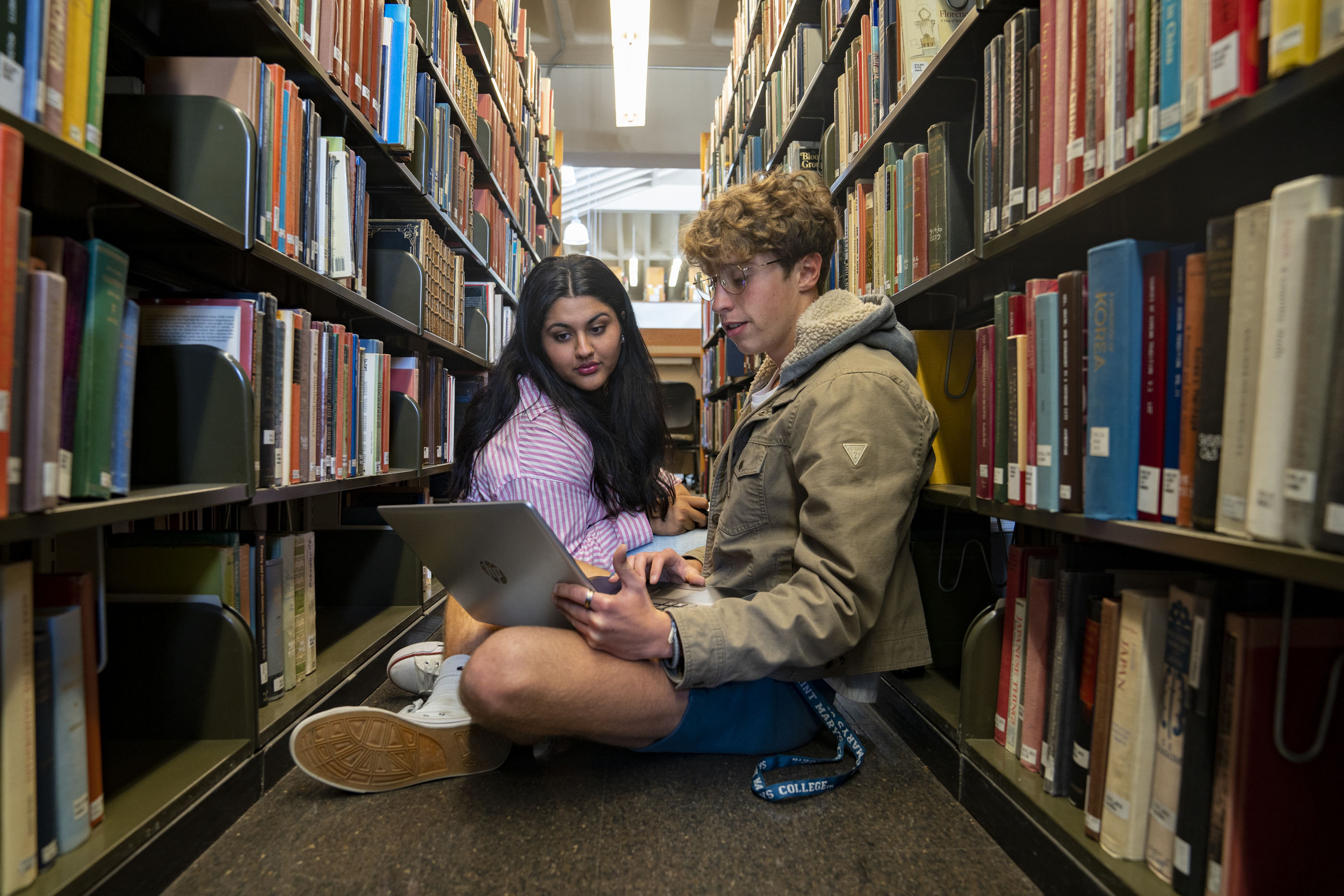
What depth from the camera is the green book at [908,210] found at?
150cm

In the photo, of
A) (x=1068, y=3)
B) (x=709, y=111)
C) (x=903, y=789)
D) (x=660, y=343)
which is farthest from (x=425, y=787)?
(x=709, y=111)

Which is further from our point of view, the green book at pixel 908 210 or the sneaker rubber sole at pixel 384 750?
the green book at pixel 908 210

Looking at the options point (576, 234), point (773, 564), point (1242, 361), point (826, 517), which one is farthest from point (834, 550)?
point (576, 234)

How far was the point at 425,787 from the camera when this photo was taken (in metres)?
1.24

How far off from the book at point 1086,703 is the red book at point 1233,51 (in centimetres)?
57

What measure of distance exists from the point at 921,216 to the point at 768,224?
34cm

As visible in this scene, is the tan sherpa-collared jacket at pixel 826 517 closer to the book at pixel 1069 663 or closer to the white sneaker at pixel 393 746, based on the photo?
the book at pixel 1069 663

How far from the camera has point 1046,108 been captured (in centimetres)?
99

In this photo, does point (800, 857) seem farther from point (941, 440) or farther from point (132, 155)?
point (132, 155)

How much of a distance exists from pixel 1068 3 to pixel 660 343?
636 cm

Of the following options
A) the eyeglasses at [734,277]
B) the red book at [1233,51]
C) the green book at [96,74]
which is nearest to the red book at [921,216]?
the eyeglasses at [734,277]

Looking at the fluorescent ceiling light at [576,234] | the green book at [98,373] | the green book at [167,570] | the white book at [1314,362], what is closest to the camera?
the white book at [1314,362]

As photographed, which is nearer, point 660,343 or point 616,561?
point 616,561

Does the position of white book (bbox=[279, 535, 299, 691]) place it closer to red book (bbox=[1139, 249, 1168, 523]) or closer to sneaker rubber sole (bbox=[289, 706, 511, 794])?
sneaker rubber sole (bbox=[289, 706, 511, 794])
